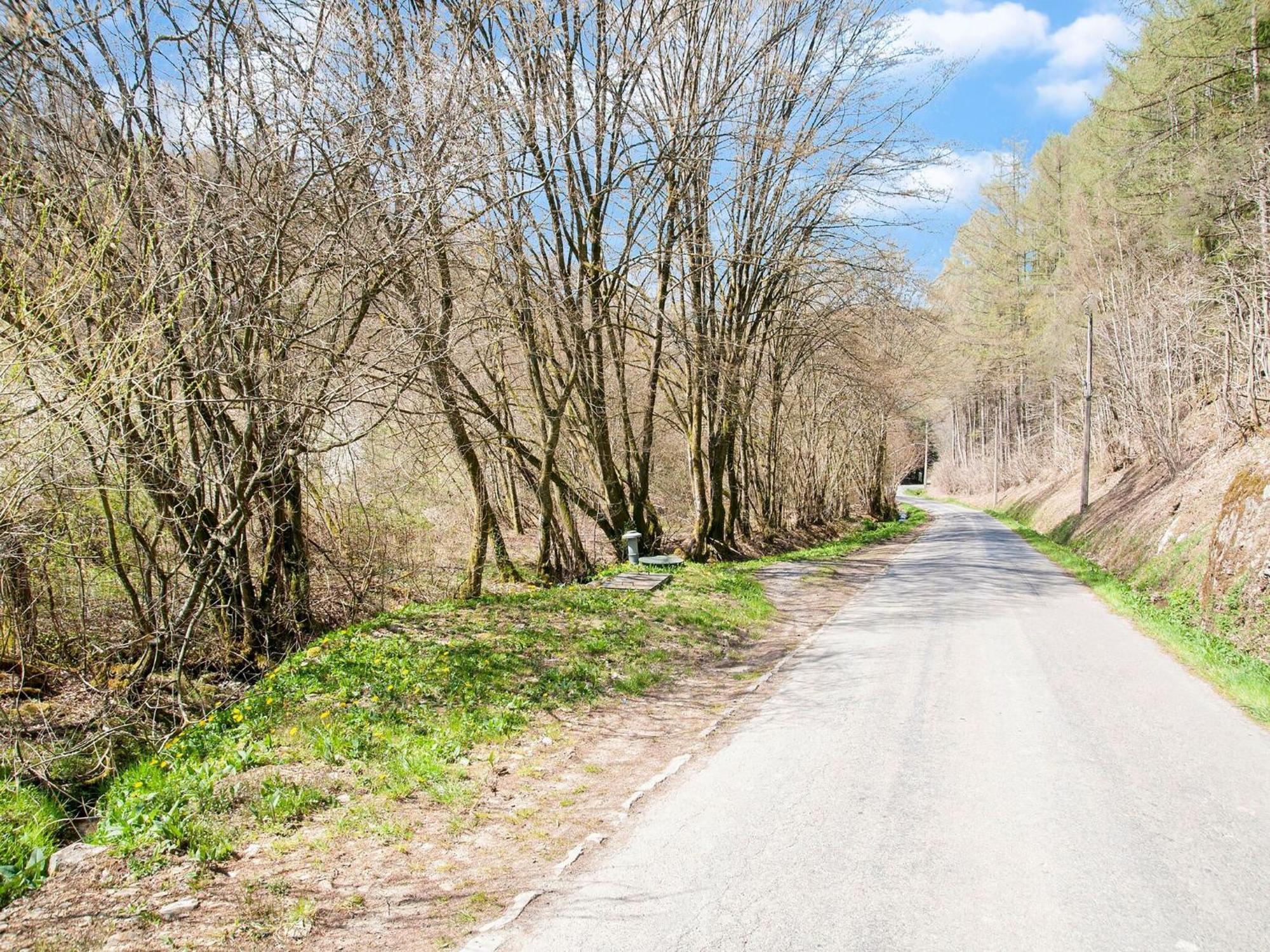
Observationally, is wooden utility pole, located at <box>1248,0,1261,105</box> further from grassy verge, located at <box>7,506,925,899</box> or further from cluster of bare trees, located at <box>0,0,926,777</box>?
grassy verge, located at <box>7,506,925,899</box>

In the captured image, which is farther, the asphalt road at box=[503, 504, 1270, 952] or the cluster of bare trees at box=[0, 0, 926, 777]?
the cluster of bare trees at box=[0, 0, 926, 777]

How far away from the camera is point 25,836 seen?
180 inches

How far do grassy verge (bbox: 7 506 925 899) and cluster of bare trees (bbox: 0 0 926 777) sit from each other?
1274 mm

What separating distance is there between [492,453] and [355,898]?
9.71m

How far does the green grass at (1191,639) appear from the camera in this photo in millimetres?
6570

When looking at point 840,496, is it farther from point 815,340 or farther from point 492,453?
point 492,453

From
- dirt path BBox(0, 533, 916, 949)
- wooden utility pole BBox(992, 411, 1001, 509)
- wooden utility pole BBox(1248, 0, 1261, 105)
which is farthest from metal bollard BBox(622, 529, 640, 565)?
wooden utility pole BBox(992, 411, 1001, 509)

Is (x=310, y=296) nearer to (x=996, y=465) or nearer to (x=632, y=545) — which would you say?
(x=632, y=545)

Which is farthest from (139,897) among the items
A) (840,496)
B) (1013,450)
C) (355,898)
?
(1013,450)

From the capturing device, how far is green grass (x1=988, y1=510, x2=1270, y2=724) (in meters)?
6.57

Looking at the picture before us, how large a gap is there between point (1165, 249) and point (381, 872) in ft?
97.8

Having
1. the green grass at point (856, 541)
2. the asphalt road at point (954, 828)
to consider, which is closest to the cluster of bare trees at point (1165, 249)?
the green grass at point (856, 541)

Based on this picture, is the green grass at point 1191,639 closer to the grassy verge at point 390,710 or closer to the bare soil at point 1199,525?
the bare soil at point 1199,525

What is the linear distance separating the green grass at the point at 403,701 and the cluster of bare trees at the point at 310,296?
126 centimetres
